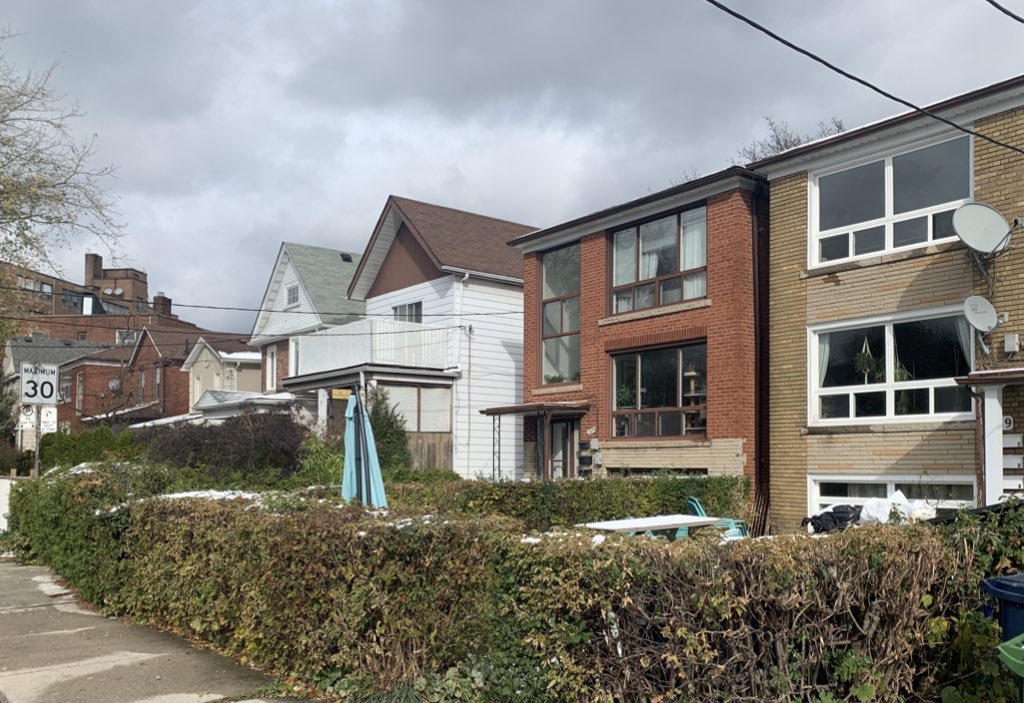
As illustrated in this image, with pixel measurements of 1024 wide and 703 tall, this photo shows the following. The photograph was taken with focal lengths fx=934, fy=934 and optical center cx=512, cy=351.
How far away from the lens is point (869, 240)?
15414 mm

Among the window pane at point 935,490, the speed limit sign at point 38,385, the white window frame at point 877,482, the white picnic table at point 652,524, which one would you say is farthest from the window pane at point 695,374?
the speed limit sign at point 38,385

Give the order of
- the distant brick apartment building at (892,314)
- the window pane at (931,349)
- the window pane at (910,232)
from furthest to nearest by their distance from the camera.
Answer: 1. the window pane at (910,232)
2. the window pane at (931,349)
3. the distant brick apartment building at (892,314)

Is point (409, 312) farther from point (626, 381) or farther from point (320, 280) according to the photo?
point (626, 381)

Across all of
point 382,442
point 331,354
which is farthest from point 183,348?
point 382,442

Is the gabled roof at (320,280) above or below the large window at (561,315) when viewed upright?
above

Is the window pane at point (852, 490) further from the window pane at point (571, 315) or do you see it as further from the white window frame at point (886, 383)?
the window pane at point (571, 315)

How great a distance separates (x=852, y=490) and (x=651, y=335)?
5324 mm

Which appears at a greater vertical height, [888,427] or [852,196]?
[852,196]

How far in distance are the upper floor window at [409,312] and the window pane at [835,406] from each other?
1375 centimetres

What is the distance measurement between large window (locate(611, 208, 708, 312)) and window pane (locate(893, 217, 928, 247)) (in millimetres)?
3922

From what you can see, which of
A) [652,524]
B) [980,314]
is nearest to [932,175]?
[980,314]

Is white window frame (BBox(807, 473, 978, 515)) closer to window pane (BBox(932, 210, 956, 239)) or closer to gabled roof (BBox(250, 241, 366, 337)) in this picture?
window pane (BBox(932, 210, 956, 239))

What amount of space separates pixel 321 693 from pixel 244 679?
0.92 metres

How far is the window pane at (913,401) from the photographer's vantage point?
14508 millimetres
